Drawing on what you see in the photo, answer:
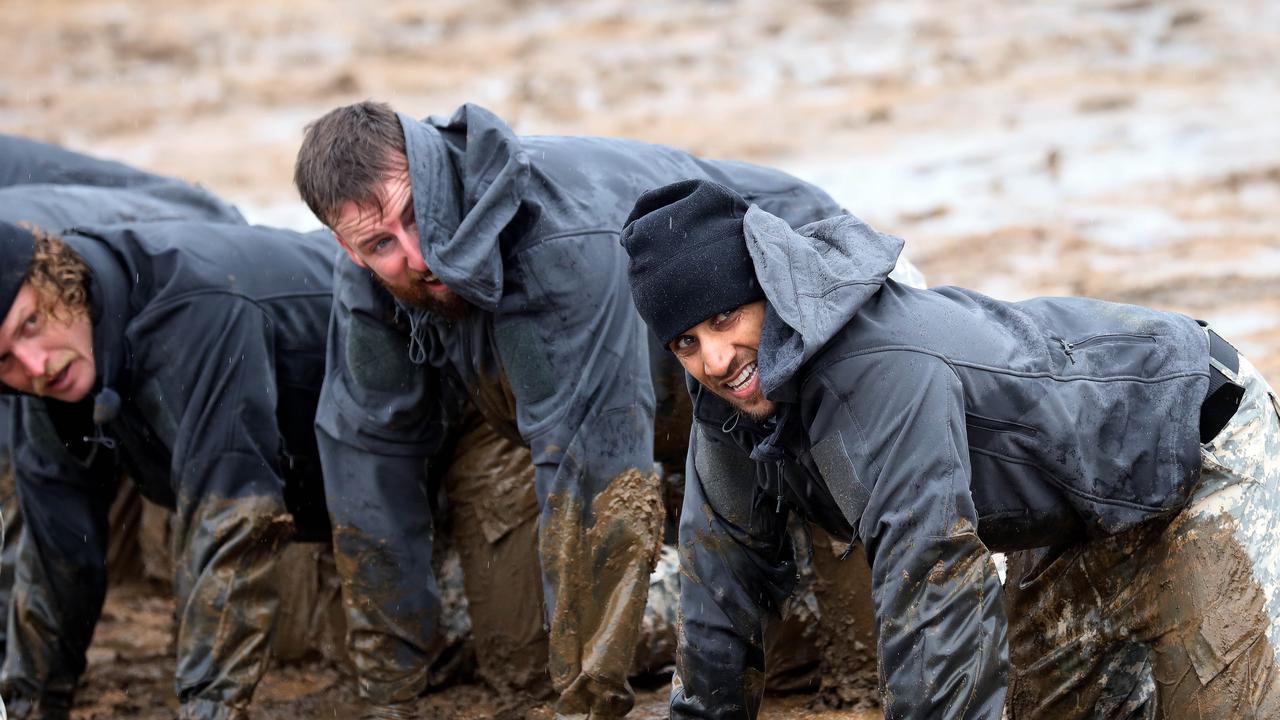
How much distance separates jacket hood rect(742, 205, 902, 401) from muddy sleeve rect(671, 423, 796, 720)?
444 mm

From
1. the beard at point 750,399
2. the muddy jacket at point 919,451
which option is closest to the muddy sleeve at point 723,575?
the muddy jacket at point 919,451

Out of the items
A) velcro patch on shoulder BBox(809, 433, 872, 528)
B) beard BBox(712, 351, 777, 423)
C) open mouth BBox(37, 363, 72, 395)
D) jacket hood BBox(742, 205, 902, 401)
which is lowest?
open mouth BBox(37, 363, 72, 395)

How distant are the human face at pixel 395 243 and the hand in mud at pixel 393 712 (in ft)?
Result: 3.85

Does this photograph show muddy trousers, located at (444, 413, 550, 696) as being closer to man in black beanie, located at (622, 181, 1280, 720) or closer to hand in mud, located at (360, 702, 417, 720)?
hand in mud, located at (360, 702, 417, 720)

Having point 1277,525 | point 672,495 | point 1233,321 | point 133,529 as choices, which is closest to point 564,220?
point 672,495

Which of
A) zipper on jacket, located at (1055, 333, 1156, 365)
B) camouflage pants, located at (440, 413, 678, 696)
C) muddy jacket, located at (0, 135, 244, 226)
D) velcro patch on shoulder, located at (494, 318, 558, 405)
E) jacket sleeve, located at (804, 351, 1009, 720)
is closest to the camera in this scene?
jacket sleeve, located at (804, 351, 1009, 720)

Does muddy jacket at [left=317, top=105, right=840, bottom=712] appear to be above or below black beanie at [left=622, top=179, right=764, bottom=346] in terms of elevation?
below

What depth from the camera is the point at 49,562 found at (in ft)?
16.4

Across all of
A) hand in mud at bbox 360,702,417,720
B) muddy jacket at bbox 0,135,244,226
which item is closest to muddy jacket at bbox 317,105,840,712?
hand in mud at bbox 360,702,417,720

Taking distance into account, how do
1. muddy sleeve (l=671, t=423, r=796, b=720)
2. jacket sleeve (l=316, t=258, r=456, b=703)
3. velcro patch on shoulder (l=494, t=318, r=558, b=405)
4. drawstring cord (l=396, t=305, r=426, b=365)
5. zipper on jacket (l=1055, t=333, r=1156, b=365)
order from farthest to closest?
jacket sleeve (l=316, t=258, r=456, b=703) → drawstring cord (l=396, t=305, r=426, b=365) → velcro patch on shoulder (l=494, t=318, r=558, b=405) → muddy sleeve (l=671, t=423, r=796, b=720) → zipper on jacket (l=1055, t=333, r=1156, b=365)

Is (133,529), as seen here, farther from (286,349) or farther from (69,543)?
(286,349)

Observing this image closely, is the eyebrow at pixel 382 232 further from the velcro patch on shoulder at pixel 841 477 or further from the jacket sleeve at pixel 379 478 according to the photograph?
the velcro patch on shoulder at pixel 841 477

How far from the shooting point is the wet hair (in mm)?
4547

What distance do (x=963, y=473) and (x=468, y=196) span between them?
60.5 inches
